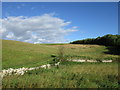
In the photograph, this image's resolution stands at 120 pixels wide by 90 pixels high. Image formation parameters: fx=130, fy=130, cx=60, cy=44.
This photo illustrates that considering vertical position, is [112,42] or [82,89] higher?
[112,42]

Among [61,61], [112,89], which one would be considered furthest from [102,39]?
[112,89]

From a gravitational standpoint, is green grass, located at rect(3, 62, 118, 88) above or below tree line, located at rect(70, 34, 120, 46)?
below

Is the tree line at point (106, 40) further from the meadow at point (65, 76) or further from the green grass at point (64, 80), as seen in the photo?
the green grass at point (64, 80)

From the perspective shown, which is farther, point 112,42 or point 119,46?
point 112,42

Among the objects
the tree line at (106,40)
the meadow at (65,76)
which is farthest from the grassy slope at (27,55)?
the tree line at (106,40)

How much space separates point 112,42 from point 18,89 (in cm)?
6627

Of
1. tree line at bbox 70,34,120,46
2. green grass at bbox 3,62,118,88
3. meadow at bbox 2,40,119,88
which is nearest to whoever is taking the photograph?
green grass at bbox 3,62,118,88

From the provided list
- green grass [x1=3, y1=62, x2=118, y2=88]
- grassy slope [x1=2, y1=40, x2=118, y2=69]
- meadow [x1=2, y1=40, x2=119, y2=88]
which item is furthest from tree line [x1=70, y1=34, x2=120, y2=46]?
green grass [x1=3, y1=62, x2=118, y2=88]

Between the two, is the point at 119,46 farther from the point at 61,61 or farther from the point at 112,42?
the point at 61,61

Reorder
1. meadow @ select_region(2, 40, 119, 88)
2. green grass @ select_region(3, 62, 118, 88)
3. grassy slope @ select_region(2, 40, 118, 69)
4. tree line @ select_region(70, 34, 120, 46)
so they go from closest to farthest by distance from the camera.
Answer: green grass @ select_region(3, 62, 118, 88), meadow @ select_region(2, 40, 119, 88), grassy slope @ select_region(2, 40, 118, 69), tree line @ select_region(70, 34, 120, 46)

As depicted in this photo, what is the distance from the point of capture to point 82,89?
23.7ft

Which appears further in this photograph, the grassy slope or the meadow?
the grassy slope

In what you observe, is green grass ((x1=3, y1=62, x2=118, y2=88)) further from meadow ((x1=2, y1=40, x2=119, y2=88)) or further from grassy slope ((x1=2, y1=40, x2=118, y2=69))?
grassy slope ((x1=2, y1=40, x2=118, y2=69))

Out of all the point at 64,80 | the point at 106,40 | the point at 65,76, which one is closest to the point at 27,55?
the point at 65,76
